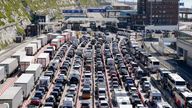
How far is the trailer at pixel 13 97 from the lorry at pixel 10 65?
10.3 metres

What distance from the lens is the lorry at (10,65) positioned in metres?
42.8

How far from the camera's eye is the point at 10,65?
143 feet

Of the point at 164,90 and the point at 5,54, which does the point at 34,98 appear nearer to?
the point at 164,90

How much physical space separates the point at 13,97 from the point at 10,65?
14127mm

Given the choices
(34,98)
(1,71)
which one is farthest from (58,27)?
(34,98)

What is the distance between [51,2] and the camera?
13325 cm

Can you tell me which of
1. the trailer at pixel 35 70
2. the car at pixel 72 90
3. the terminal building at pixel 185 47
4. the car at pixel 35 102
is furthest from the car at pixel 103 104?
the terminal building at pixel 185 47

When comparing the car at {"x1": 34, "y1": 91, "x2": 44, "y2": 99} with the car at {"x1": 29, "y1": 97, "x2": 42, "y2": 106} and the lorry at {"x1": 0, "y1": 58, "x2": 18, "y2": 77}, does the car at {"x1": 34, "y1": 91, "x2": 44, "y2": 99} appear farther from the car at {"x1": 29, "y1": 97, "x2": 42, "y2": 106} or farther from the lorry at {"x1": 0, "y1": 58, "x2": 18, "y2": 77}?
the lorry at {"x1": 0, "y1": 58, "x2": 18, "y2": 77}

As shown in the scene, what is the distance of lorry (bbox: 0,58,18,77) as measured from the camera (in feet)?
141

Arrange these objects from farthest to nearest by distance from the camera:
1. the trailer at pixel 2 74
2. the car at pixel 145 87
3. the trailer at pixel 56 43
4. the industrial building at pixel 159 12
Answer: the industrial building at pixel 159 12, the trailer at pixel 56 43, the trailer at pixel 2 74, the car at pixel 145 87

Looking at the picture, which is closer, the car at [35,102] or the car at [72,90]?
the car at [35,102]

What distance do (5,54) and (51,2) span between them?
251ft

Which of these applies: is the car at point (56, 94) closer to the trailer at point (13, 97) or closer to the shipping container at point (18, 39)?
the trailer at point (13, 97)

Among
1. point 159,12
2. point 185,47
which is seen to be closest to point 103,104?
point 185,47
